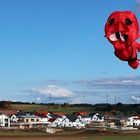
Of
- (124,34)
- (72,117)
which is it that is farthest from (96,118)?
(124,34)

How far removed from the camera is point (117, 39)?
13039 millimetres

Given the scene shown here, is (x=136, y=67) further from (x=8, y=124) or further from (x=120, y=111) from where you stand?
(x=120, y=111)

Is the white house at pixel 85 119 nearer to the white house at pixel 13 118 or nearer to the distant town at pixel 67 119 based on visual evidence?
the distant town at pixel 67 119

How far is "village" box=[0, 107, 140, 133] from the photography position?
14912 cm

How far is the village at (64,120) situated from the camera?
14912 centimetres

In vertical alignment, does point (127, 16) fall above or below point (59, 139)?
above

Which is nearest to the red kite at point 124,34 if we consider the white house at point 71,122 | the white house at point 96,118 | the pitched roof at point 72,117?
the white house at point 71,122

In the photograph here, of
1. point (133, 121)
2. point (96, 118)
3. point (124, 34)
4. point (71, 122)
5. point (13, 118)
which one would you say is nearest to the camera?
point (124, 34)

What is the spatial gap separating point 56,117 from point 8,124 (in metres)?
23.0

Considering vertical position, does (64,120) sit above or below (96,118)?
below

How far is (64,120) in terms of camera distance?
160 metres

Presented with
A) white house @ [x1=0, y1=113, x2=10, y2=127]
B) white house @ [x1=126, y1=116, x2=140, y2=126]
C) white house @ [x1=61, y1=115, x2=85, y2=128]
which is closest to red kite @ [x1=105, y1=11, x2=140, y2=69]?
white house @ [x1=0, y1=113, x2=10, y2=127]

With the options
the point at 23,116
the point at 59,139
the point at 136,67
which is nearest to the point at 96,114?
the point at 23,116

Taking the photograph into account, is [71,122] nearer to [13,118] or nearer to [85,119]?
[85,119]
